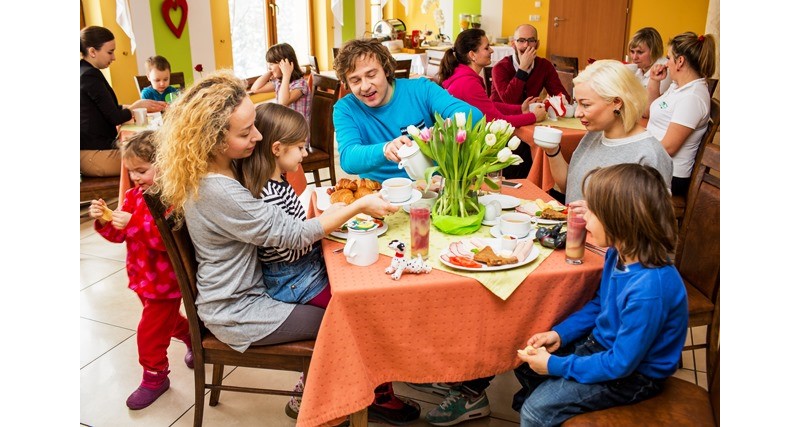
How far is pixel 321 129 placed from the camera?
155 inches

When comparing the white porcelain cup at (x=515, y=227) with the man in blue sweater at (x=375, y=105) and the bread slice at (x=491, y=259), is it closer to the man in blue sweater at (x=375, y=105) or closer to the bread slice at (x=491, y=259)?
the bread slice at (x=491, y=259)

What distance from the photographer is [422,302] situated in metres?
1.40

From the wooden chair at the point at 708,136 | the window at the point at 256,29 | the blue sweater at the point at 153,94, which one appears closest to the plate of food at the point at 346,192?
the wooden chair at the point at 708,136

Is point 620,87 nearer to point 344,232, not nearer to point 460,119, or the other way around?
point 460,119

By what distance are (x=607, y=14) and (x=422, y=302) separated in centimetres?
855

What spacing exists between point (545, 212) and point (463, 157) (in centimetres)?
32

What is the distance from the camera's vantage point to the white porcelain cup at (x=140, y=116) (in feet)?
11.5

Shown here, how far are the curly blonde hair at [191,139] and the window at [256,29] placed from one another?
222 inches

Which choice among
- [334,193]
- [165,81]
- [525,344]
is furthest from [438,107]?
[165,81]

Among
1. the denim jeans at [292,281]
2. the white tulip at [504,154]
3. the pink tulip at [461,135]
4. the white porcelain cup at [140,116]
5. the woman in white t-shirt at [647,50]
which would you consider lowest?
the denim jeans at [292,281]

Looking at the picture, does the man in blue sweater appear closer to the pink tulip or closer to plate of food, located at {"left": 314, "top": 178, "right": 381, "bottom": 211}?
plate of food, located at {"left": 314, "top": 178, "right": 381, "bottom": 211}

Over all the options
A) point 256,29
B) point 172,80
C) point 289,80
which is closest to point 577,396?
point 289,80

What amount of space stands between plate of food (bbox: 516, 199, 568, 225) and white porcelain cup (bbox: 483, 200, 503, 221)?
92 millimetres

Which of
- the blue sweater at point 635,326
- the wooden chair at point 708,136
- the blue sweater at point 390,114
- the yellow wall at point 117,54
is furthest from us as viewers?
the yellow wall at point 117,54
